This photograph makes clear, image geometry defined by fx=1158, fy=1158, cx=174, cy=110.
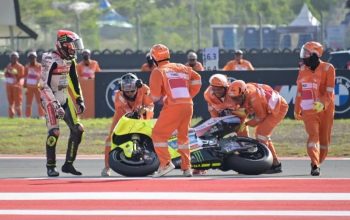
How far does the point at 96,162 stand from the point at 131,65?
852 inches

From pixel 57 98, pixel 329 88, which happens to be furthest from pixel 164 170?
pixel 329 88

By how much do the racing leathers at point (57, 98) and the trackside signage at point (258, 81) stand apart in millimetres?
9998

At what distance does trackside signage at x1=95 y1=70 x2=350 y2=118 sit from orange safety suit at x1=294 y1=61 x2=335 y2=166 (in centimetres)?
994

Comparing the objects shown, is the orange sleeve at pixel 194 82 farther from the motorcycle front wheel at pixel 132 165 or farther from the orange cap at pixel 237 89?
the motorcycle front wheel at pixel 132 165

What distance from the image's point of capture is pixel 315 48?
572 inches

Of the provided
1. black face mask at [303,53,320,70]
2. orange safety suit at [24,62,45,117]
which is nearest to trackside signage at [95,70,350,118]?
orange safety suit at [24,62,45,117]

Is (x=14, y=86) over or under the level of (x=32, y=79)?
under

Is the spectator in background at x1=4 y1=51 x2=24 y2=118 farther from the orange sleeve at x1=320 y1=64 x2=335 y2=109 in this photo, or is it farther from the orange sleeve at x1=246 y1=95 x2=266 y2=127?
the orange sleeve at x1=320 y1=64 x2=335 y2=109

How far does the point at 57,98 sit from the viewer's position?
14.3m

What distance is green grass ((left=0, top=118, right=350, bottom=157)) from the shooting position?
1872 cm

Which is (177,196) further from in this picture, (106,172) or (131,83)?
(131,83)

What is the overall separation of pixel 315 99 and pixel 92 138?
24.6ft

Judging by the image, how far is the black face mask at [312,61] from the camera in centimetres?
1452

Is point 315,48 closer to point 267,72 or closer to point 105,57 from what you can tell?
point 267,72
